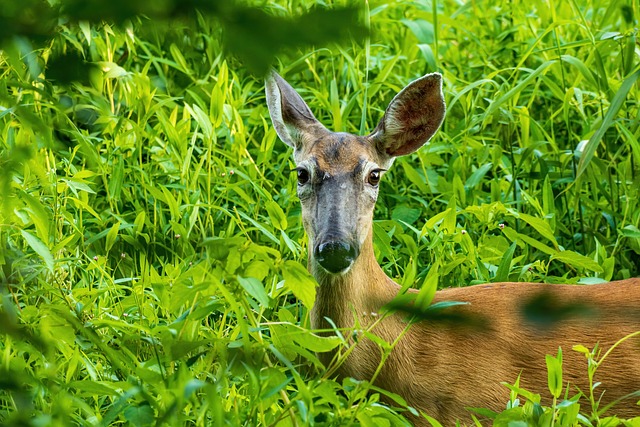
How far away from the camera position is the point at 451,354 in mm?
3322

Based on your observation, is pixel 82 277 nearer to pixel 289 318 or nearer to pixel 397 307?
pixel 289 318

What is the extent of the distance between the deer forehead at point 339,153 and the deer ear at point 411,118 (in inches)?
3.7

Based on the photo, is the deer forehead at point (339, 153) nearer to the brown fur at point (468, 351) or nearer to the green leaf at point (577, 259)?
the brown fur at point (468, 351)

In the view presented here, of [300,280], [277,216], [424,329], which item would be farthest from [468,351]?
[300,280]

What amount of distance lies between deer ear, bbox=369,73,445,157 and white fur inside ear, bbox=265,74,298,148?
0.33 m

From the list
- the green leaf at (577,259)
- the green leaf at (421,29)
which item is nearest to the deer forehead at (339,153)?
the green leaf at (577,259)

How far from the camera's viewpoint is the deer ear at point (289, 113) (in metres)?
3.81

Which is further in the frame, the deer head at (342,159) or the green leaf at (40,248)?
the deer head at (342,159)

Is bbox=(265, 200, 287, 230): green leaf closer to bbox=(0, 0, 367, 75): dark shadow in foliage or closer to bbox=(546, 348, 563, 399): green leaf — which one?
bbox=(546, 348, 563, 399): green leaf

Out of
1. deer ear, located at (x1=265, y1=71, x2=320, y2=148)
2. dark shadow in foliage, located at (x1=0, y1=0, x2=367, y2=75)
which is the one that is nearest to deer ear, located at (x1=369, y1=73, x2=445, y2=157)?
deer ear, located at (x1=265, y1=71, x2=320, y2=148)

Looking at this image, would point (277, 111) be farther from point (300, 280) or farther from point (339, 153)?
point (300, 280)

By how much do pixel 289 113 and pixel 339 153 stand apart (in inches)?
15.9

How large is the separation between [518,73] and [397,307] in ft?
12.9

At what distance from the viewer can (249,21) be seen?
1.02 meters
